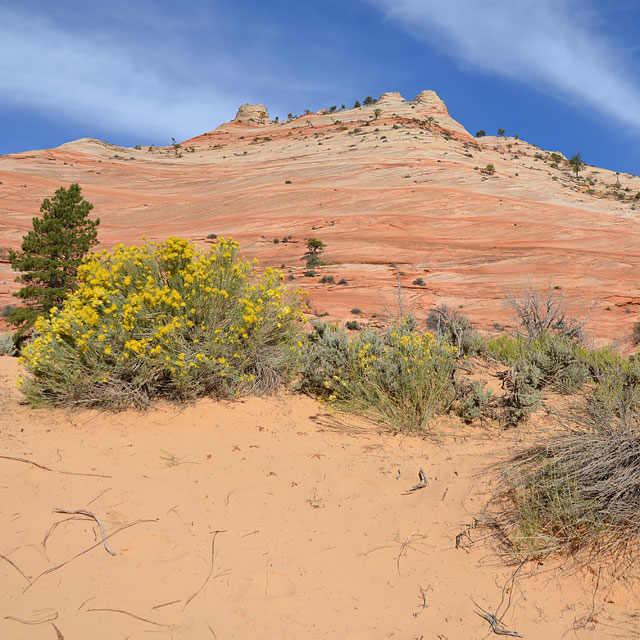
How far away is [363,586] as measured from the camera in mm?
2332

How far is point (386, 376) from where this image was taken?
14.2 ft

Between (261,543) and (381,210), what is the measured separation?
24393 millimetres

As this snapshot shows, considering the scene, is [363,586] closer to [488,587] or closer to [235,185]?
[488,587]

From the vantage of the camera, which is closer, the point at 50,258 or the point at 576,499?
the point at 576,499

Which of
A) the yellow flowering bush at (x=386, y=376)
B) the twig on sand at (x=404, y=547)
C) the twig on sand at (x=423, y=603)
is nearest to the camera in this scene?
the twig on sand at (x=423, y=603)

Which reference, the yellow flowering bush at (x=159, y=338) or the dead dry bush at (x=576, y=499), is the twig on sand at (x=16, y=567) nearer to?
the yellow flowering bush at (x=159, y=338)

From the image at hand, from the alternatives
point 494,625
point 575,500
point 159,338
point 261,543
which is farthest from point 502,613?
point 159,338

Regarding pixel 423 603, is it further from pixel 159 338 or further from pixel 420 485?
pixel 159 338

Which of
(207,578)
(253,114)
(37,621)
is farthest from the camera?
(253,114)

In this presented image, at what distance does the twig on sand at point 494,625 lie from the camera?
202cm

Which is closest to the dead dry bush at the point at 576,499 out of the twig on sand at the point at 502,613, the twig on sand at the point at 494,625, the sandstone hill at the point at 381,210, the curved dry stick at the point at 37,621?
the twig on sand at the point at 502,613

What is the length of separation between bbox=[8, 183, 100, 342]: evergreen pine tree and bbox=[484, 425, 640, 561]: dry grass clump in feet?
35.8

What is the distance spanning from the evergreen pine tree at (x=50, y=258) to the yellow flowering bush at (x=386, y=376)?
27.9 ft

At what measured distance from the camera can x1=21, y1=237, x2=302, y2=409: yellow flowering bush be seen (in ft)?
13.7
